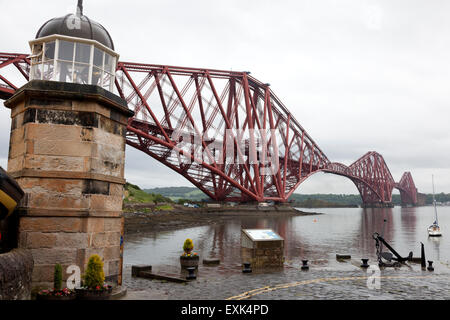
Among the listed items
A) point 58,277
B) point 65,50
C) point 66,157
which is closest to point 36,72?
point 65,50

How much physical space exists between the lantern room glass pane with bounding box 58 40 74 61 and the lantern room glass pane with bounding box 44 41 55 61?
238 millimetres

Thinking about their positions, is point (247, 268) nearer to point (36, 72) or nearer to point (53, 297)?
point (53, 297)

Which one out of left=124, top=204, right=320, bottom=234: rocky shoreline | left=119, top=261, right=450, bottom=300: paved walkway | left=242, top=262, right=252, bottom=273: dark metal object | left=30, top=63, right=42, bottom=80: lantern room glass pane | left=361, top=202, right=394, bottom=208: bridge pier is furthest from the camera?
left=361, top=202, right=394, bottom=208: bridge pier

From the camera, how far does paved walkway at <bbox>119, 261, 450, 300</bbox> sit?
10562 millimetres

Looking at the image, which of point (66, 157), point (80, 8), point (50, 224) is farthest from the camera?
point (80, 8)

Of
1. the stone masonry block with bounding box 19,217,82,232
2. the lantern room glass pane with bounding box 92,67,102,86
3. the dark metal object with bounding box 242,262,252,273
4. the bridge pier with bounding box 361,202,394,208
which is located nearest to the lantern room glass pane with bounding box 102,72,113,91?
the lantern room glass pane with bounding box 92,67,102,86

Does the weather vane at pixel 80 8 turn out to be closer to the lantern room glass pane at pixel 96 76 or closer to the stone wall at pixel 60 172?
the lantern room glass pane at pixel 96 76

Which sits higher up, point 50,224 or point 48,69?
point 48,69

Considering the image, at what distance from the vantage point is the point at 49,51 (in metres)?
9.99

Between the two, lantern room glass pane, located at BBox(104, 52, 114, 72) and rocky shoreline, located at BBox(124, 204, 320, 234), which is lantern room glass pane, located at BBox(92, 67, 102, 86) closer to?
lantern room glass pane, located at BBox(104, 52, 114, 72)

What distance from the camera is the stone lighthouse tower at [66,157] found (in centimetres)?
882

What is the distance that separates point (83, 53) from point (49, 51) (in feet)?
2.98

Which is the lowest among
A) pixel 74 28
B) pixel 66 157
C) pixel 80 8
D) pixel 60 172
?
pixel 60 172

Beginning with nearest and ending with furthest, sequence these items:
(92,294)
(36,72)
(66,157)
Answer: (92,294), (66,157), (36,72)
